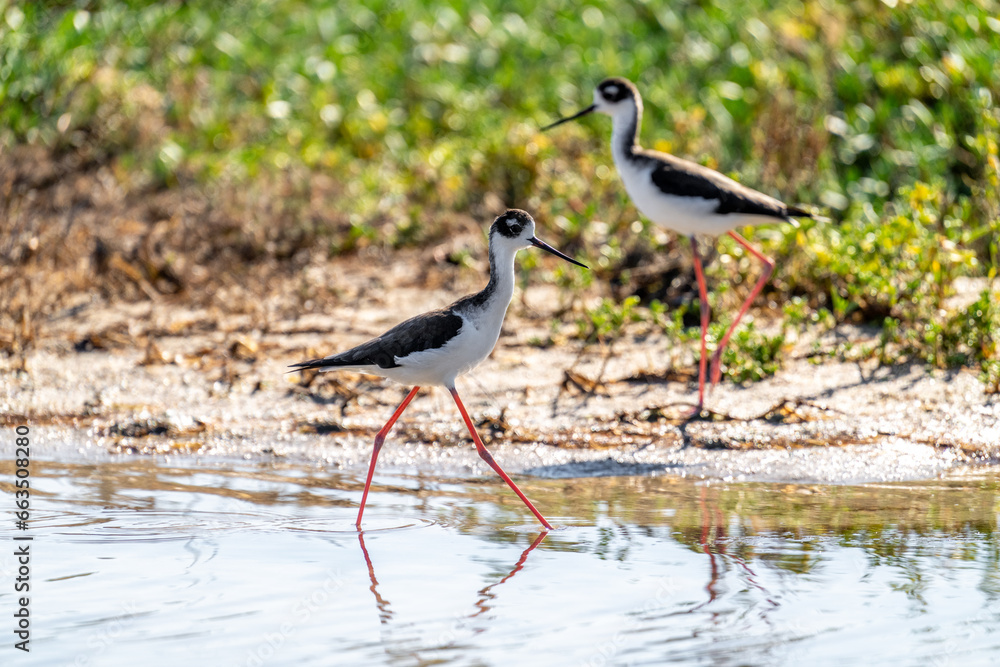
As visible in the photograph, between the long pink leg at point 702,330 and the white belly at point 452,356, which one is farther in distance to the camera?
the long pink leg at point 702,330

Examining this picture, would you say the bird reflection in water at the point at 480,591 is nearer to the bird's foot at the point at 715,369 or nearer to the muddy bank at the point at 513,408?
the muddy bank at the point at 513,408

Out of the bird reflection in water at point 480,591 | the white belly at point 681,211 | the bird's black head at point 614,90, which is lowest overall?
the bird reflection in water at point 480,591

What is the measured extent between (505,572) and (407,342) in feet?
3.20

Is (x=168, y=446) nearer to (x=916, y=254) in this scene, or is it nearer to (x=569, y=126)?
A: (x=916, y=254)

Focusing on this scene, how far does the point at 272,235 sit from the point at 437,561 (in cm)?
413

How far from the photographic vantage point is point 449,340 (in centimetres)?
457

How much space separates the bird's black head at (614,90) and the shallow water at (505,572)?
8.06 feet

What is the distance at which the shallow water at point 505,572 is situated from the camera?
3473mm

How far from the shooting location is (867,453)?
5.31 meters

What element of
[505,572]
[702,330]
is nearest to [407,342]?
[505,572]

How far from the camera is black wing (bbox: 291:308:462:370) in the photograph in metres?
4.59

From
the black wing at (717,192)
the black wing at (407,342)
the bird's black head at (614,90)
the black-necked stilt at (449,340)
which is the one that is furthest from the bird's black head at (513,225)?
the bird's black head at (614,90)

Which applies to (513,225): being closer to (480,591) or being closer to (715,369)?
(480,591)

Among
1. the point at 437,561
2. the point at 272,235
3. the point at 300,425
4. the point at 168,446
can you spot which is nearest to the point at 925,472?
the point at 437,561
